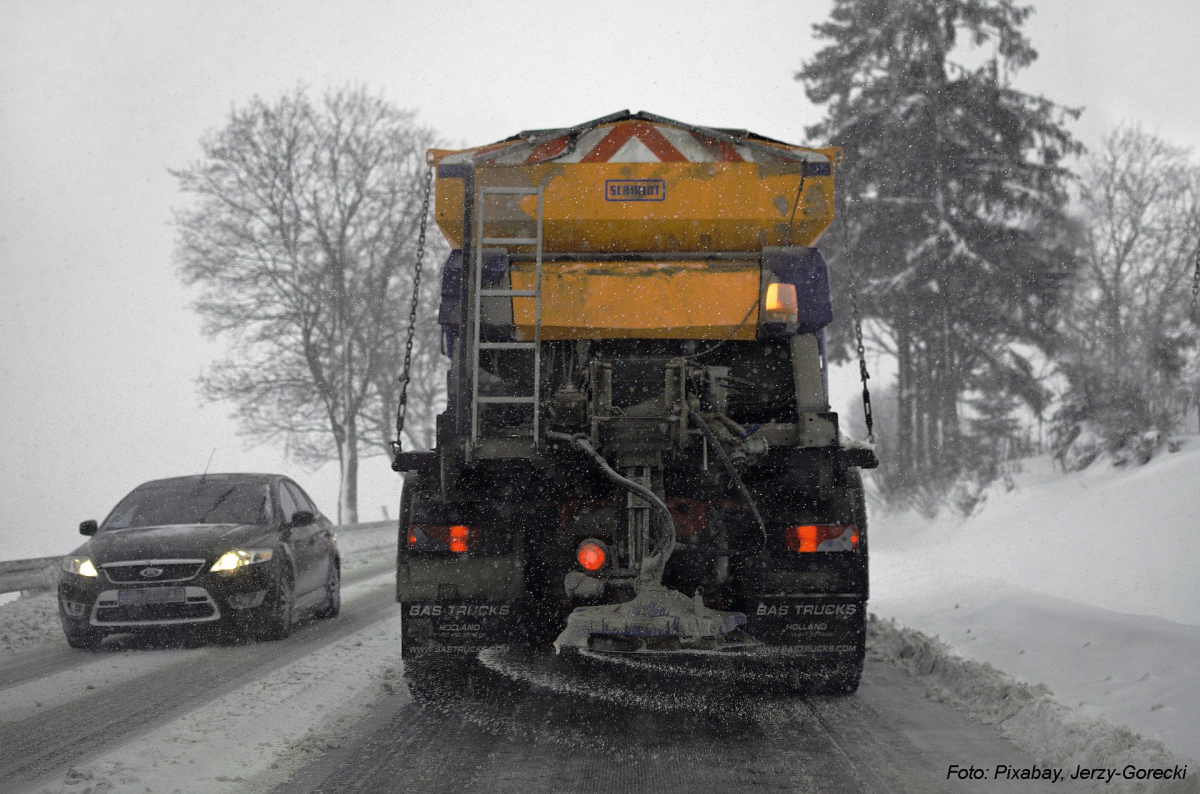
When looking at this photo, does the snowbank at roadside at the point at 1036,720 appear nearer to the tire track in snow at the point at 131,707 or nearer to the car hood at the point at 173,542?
the tire track in snow at the point at 131,707

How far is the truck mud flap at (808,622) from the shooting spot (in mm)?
5699

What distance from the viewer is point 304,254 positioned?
29.7 metres

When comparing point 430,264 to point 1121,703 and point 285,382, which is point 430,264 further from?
point 1121,703

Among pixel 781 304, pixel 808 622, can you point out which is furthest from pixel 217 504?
pixel 808 622

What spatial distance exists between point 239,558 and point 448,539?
362 cm

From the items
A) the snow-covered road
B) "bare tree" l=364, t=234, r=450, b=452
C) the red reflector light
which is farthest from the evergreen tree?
the red reflector light

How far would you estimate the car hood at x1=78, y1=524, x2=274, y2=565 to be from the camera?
8.48 meters

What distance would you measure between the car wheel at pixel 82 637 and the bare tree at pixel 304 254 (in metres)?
21.7

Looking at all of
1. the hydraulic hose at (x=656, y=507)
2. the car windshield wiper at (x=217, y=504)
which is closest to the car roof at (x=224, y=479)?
the car windshield wiper at (x=217, y=504)

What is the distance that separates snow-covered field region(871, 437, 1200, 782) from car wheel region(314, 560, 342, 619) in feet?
17.2

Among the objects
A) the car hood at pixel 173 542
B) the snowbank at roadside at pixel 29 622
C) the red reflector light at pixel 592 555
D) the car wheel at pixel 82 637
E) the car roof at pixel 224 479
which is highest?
the car roof at pixel 224 479

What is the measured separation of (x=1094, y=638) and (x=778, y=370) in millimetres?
2505

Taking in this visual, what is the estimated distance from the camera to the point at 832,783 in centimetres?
446

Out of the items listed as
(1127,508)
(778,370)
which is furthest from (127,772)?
(1127,508)
